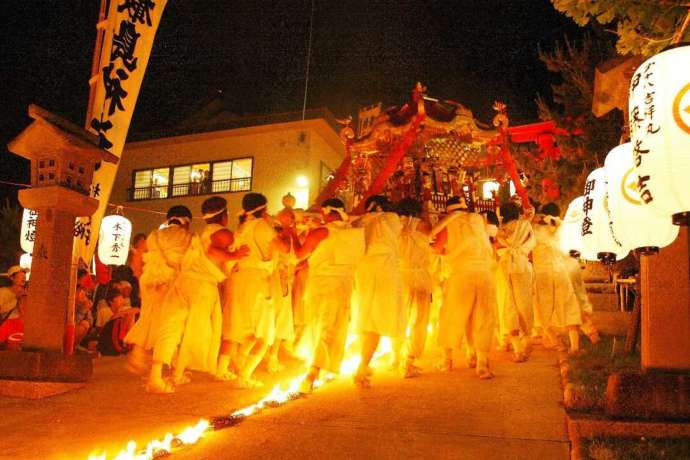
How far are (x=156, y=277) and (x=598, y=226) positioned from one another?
5.67m

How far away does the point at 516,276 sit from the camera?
844cm

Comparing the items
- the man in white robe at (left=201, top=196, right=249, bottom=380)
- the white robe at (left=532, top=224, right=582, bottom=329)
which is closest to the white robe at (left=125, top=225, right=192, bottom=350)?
the man in white robe at (left=201, top=196, right=249, bottom=380)

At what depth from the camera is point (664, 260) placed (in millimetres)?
5270

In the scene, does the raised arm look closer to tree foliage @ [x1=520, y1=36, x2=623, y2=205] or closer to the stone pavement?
the stone pavement

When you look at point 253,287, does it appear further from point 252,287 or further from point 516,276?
point 516,276

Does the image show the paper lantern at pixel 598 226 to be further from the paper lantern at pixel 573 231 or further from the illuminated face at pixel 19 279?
the illuminated face at pixel 19 279

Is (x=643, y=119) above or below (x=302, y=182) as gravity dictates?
below

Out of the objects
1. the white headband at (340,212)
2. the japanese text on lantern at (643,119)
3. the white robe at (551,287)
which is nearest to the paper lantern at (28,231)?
the white headband at (340,212)

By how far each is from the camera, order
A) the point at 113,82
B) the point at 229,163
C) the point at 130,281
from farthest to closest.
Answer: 1. the point at 229,163
2. the point at 130,281
3. the point at 113,82

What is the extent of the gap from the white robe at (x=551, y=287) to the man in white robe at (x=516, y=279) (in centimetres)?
21

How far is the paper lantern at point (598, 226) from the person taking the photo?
686 cm

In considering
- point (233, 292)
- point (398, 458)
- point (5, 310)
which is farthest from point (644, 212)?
point (5, 310)

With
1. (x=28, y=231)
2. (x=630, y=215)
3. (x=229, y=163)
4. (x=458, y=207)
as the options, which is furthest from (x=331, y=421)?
(x=229, y=163)

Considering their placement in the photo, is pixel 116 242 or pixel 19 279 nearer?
pixel 19 279
